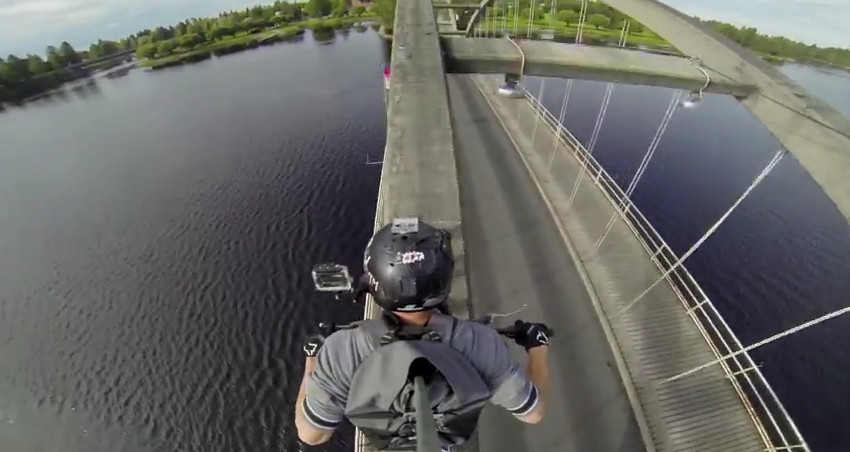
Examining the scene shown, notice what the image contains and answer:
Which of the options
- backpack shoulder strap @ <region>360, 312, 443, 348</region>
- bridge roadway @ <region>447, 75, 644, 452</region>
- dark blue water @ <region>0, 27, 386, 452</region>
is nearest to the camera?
backpack shoulder strap @ <region>360, 312, 443, 348</region>

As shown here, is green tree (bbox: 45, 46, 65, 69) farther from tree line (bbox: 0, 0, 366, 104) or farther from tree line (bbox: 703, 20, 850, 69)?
tree line (bbox: 703, 20, 850, 69)

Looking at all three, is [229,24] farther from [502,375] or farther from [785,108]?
[502,375]

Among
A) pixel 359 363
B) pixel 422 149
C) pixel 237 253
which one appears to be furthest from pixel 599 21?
pixel 359 363

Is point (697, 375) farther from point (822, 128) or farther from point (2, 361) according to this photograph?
point (2, 361)

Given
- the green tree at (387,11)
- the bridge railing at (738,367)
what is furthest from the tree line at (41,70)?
the bridge railing at (738,367)

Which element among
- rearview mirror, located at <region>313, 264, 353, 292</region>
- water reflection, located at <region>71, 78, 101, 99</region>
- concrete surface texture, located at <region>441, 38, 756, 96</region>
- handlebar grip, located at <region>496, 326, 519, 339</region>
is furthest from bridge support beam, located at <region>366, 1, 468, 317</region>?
water reflection, located at <region>71, 78, 101, 99</region>
